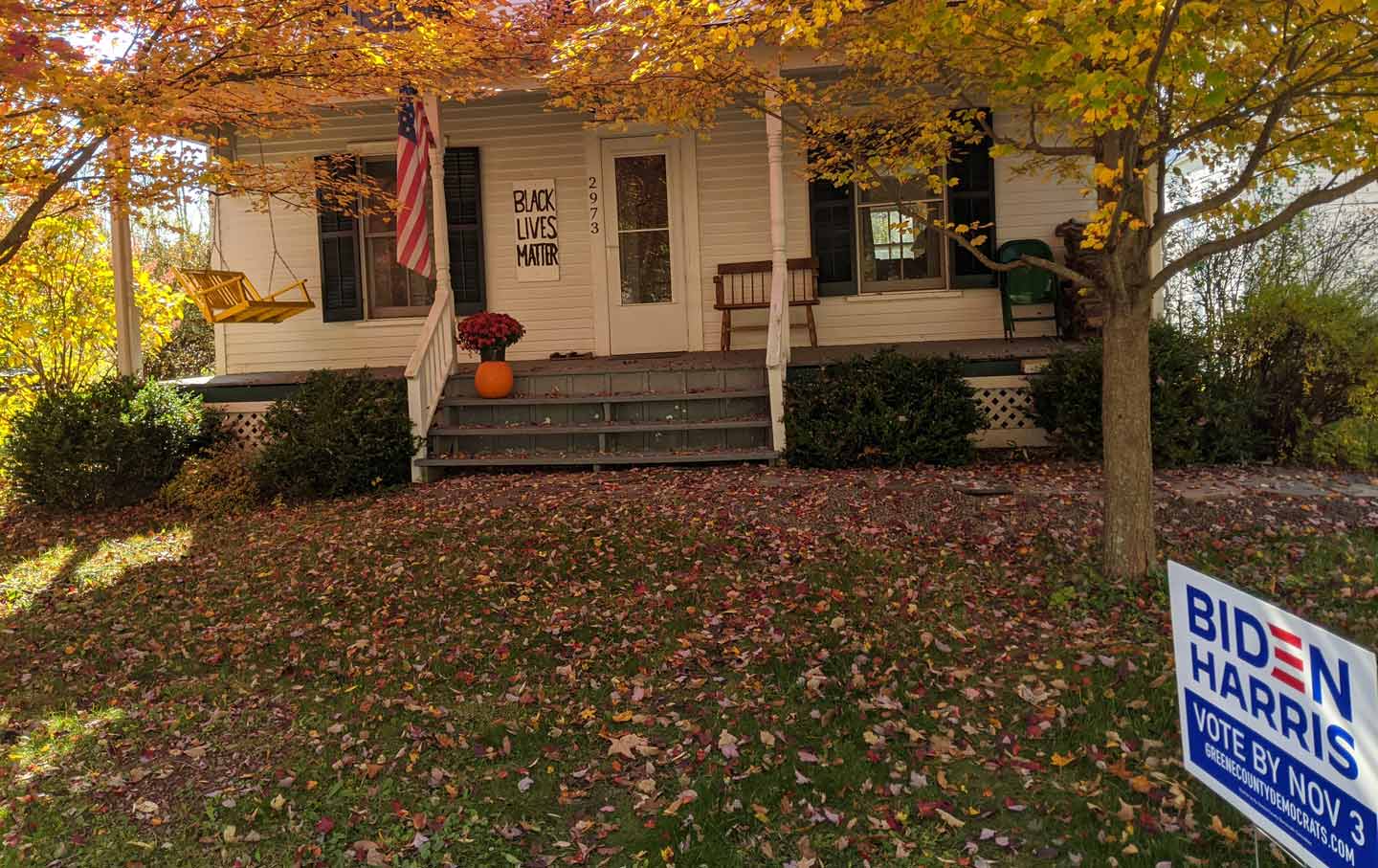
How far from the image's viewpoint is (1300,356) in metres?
7.27

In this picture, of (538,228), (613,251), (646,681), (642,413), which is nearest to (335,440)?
(642,413)

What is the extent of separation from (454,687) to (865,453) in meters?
4.03

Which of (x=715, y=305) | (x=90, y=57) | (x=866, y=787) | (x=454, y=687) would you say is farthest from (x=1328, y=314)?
(x=90, y=57)

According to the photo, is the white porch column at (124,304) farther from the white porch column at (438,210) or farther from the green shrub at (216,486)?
the white porch column at (438,210)

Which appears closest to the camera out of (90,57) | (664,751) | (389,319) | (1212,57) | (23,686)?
(664,751)

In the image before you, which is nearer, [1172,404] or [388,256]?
[1172,404]

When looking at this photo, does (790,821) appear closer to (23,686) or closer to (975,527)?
(975,527)

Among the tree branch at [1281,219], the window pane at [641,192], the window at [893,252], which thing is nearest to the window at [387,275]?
the window pane at [641,192]

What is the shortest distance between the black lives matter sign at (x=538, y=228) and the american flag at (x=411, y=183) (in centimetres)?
126

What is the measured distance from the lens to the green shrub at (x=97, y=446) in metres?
8.25

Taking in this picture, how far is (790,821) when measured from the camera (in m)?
3.17

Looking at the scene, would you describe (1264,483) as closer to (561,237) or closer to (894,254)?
(894,254)

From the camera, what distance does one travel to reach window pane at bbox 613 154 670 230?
1025cm

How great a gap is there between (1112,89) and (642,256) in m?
7.14
